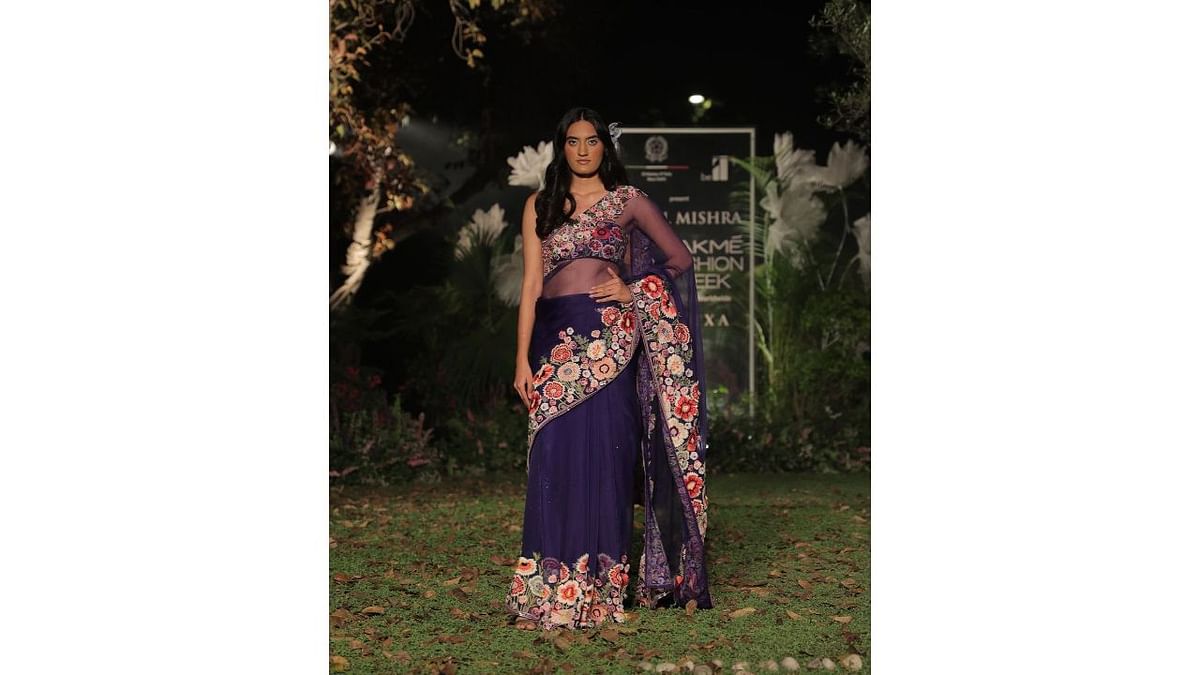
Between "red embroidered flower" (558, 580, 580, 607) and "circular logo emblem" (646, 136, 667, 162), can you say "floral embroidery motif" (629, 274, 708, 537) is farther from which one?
"circular logo emblem" (646, 136, 667, 162)

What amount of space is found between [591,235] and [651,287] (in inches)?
11.4

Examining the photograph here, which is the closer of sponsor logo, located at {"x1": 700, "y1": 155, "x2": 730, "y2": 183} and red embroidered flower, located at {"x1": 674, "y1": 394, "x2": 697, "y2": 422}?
red embroidered flower, located at {"x1": 674, "y1": 394, "x2": 697, "y2": 422}

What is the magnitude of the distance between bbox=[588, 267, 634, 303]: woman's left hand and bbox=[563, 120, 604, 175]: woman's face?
35cm

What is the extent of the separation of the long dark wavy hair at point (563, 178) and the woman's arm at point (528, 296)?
37 mm

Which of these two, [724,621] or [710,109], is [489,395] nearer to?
[710,109]

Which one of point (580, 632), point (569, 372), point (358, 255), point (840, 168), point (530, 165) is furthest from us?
point (358, 255)

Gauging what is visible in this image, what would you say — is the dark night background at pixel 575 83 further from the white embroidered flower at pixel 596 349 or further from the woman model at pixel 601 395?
the white embroidered flower at pixel 596 349

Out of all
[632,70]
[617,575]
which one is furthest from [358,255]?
[617,575]

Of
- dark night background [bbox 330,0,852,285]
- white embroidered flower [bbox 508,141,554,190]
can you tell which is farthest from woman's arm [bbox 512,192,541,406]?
dark night background [bbox 330,0,852,285]

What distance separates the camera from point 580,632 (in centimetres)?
438

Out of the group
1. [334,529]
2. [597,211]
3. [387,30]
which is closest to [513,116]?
[387,30]

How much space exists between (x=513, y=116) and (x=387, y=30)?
1.07 m

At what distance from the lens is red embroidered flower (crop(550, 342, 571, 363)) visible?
4.52 metres

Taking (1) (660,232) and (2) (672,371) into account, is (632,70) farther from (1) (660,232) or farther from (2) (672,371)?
(2) (672,371)
